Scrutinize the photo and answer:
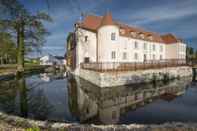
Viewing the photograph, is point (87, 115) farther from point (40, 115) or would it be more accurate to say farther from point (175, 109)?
point (175, 109)

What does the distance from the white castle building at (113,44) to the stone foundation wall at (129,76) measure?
6.10 m

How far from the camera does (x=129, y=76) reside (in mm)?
19391

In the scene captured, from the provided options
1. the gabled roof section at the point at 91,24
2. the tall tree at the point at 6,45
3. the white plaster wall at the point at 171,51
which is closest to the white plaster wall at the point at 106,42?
the gabled roof section at the point at 91,24

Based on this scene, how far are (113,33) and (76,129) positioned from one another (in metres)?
22.0

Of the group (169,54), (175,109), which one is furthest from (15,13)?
(169,54)

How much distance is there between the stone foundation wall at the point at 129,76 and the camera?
17172mm

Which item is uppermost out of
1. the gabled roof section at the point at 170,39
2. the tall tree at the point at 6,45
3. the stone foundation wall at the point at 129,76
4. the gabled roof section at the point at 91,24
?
the gabled roof section at the point at 91,24

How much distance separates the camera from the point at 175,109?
10.9 m

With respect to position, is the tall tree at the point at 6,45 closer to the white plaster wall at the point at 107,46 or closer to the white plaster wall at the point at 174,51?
the white plaster wall at the point at 107,46

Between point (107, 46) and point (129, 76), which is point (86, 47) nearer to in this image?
point (107, 46)

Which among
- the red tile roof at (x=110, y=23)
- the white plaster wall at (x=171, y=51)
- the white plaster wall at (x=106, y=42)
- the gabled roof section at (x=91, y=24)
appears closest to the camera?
the white plaster wall at (x=106, y=42)

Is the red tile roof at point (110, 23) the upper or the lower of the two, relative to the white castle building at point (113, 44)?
upper

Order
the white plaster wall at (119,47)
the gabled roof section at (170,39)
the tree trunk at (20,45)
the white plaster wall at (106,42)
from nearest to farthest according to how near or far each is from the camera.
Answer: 1. the white plaster wall at (106,42)
2. the white plaster wall at (119,47)
3. the tree trunk at (20,45)
4. the gabled roof section at (170,39)

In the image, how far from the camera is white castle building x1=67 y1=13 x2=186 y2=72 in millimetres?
26484
